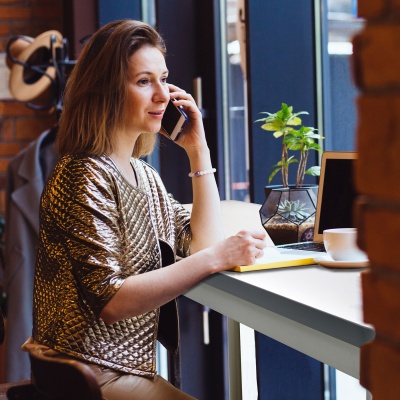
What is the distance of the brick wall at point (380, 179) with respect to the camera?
1.98ft

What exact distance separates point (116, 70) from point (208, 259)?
0.47 metres

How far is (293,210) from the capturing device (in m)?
1.83

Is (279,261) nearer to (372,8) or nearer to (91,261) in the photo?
(91,261)

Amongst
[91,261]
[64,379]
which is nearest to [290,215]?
[91,261]

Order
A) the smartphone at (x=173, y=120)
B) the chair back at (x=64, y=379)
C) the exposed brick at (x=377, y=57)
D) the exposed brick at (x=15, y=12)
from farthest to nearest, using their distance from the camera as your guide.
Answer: the exposed brick at (x=15, y=12) < the smartphone at (x=173, y=120) < the chair back at (x=64, y=379) < the exposed brick at (x=377, y=57)

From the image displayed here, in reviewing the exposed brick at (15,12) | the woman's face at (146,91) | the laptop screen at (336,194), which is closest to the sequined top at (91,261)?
the woman's face at (146,91)

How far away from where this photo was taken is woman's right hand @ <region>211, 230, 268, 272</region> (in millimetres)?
1508

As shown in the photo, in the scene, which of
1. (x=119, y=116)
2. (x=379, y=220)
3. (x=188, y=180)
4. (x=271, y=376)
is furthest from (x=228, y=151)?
(x=379, y=220)

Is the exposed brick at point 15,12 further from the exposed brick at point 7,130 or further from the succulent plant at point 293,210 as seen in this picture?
the succulent plant at point 293,210

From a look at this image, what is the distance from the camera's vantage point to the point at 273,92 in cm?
250

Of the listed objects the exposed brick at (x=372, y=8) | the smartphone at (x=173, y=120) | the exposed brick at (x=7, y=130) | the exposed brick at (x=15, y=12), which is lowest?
the exposed brick at (x=372, y=8)

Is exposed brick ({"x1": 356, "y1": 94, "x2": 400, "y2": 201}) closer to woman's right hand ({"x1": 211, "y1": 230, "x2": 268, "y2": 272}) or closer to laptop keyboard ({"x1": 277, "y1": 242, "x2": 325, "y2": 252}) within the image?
woman's right hand ({"x1": 211, "y1": 230, "x2": 268, "y2": 272})

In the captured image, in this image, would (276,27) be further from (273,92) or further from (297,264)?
(297,264)

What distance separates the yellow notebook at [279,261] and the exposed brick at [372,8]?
91 centimetres
